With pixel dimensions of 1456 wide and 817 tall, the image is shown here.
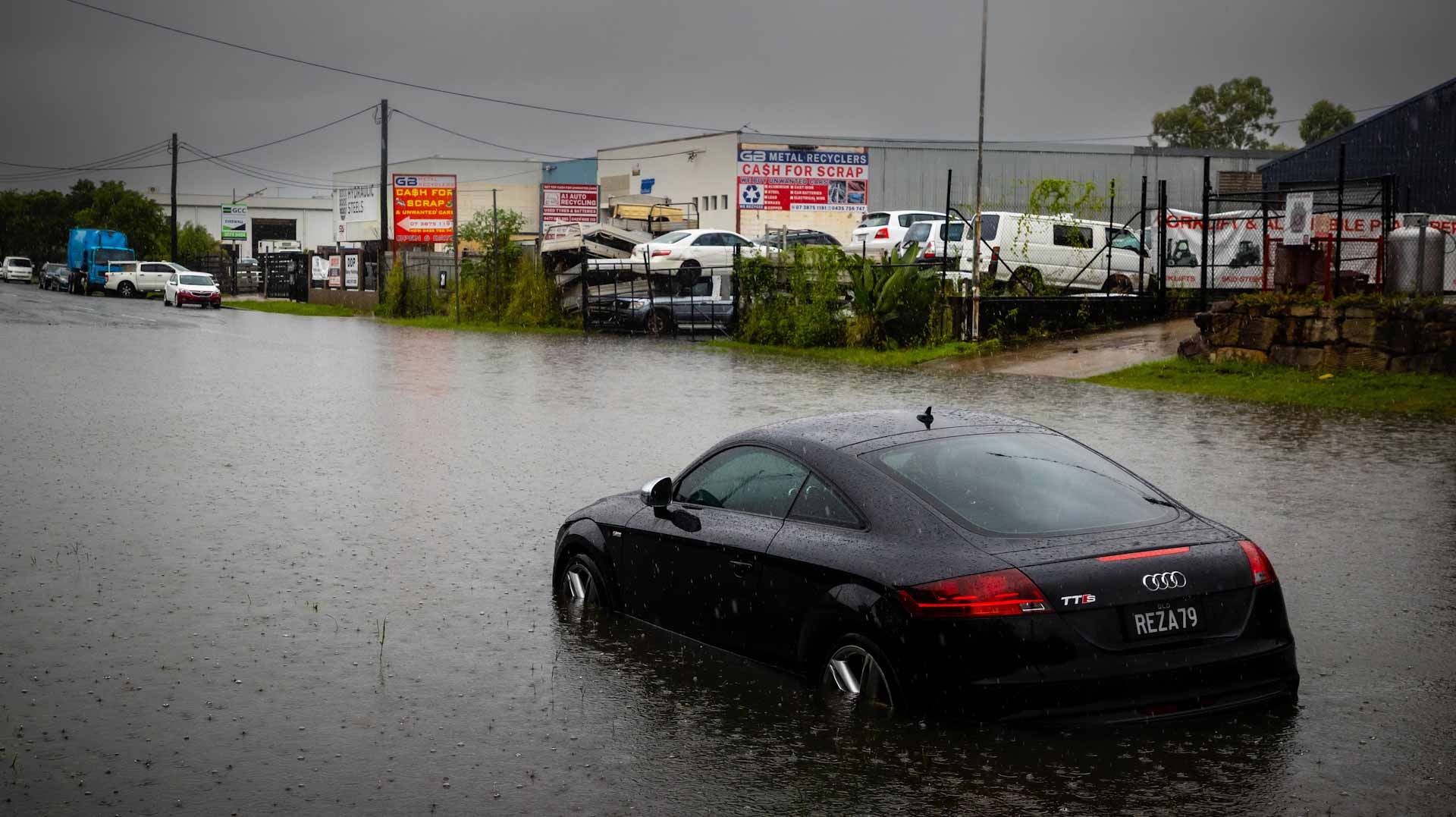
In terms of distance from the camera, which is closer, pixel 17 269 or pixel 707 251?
pixel 707 251

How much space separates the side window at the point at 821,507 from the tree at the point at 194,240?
143 metres

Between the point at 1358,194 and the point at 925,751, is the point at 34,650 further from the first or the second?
the point at 1358,194

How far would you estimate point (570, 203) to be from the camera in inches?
2795

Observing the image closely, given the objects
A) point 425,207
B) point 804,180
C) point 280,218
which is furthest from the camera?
point 280,218

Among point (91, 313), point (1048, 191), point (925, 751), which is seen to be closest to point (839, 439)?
point (925, 751)

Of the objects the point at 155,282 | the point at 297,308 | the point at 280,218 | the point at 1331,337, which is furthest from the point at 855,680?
the point at 280,218

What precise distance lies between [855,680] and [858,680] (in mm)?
17

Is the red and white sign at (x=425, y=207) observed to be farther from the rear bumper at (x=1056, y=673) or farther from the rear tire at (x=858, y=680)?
the rear bumper at (x=1056, y=673)

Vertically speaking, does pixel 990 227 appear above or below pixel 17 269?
above

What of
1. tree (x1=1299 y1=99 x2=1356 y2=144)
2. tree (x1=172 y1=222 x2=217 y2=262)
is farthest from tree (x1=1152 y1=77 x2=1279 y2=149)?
tree (x1=172 y1=222 x2=217 y2=262)

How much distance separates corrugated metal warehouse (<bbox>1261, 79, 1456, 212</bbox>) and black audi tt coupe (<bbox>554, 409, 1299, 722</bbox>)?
33.8 m

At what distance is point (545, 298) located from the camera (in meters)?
42.8

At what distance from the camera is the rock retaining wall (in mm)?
21344

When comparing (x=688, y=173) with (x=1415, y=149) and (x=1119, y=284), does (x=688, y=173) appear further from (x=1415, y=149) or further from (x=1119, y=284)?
(x=1119, y=284)
